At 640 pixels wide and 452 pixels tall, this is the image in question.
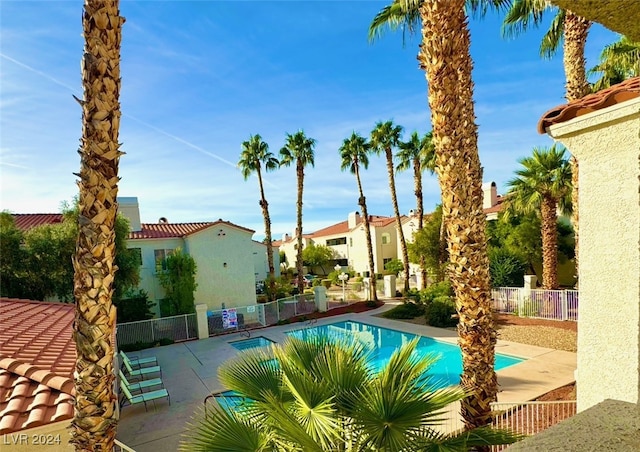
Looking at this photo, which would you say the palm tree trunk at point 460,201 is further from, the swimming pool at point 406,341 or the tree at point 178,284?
the tree at point 178,284

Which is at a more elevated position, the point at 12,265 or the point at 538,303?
the point at 12,265

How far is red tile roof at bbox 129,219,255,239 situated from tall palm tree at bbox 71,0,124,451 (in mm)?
19656

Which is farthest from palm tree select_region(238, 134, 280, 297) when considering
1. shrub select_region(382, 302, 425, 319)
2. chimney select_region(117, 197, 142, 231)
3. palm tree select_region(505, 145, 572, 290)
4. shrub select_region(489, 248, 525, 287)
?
palm tree select_region(505, 145, 572, 290)

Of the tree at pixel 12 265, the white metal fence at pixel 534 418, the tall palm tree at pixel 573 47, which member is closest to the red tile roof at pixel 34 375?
the white metal fence at pixel 534 418

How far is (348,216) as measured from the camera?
169 feet

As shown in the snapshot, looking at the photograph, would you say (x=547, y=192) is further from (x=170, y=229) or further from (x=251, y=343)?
(x=170, y=229)

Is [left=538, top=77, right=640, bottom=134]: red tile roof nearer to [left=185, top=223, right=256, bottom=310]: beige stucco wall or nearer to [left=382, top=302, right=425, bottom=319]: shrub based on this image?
[left=382, top=302, right=425, bottom=319]: shrub

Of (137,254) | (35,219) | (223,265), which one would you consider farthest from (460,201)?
(35,219)

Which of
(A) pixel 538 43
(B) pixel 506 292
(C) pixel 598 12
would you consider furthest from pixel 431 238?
(C) pixel 598 12

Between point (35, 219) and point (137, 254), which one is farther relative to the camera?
point (35, 219)

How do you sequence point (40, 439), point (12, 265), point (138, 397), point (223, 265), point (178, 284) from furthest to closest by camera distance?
point (223, 265)
point (178, 284)
point (12, 265)
point (138, 397)
point (40, 439)

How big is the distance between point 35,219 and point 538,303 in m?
31.0

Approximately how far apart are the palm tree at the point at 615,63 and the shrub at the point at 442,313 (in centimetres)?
1192

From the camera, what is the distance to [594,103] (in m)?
4.33
